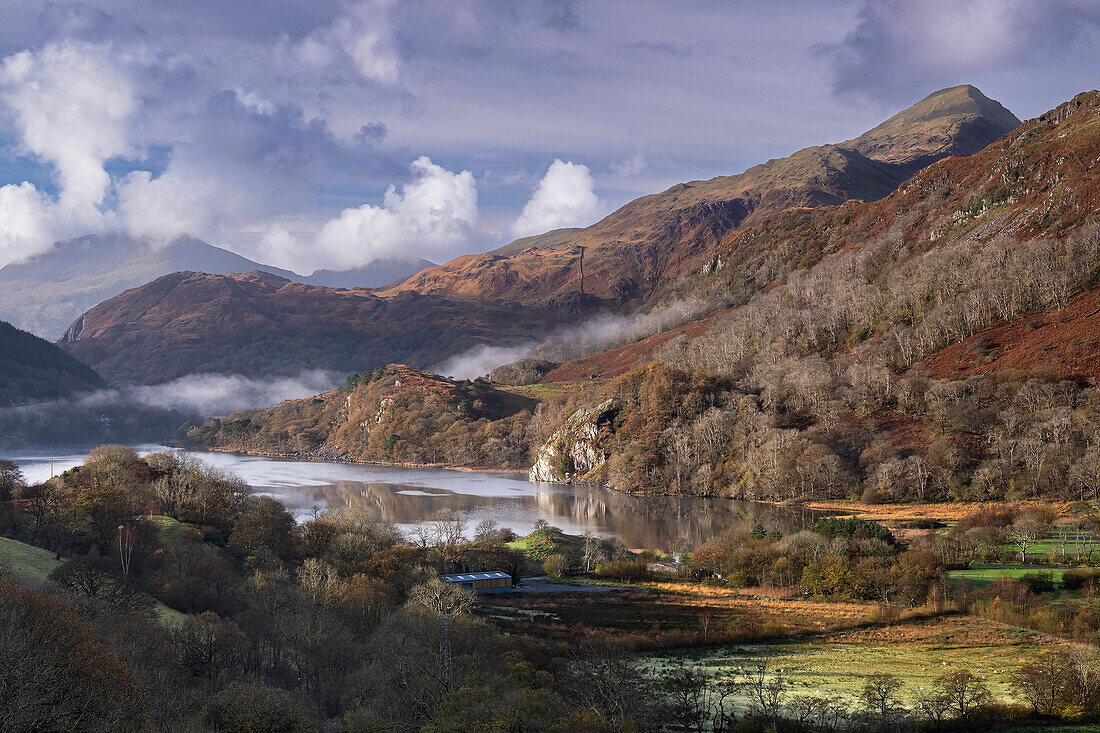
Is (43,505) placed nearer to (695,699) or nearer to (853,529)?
(695,699)

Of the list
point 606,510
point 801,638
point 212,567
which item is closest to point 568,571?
point 801,638

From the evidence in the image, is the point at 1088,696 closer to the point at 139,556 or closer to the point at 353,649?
the point at 353,649

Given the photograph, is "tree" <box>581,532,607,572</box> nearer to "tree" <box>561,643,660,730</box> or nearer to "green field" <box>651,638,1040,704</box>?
"green field" <box>651,638,1040,704</box>

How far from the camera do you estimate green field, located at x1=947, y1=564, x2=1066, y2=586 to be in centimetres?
5357

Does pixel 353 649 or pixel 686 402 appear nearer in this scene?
pixel 353 649

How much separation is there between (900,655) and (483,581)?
33.8 metres

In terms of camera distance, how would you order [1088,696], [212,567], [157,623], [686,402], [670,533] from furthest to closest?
[686,402], [670,533], [212,567], [157,623], [1088,696]

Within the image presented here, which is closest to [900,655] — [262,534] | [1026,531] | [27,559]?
[1026,531]

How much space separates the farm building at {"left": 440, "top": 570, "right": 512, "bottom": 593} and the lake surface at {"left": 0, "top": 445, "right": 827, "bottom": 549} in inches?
978

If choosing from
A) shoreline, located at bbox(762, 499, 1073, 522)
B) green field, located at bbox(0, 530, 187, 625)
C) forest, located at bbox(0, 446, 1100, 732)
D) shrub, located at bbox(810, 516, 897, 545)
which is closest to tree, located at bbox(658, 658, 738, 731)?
forest, located at bbox(0, 446, 1100, 732)

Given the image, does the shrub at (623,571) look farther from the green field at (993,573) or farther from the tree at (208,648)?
the tree at (208,648)

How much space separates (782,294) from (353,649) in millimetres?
181871

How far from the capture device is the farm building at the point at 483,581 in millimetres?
61697

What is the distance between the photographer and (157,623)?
3672 centimetres
